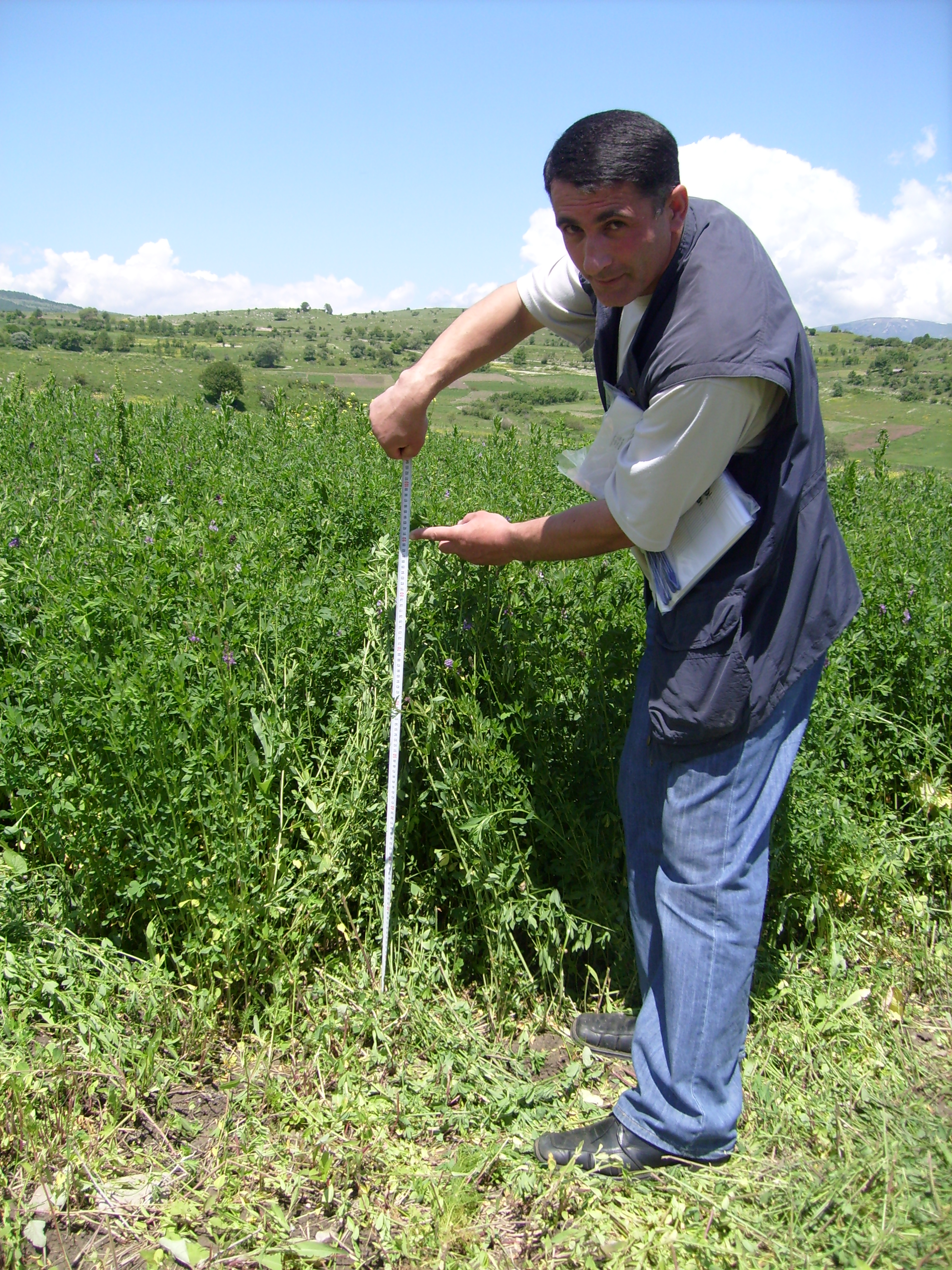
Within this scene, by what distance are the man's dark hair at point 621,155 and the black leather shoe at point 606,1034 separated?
7.10 feet

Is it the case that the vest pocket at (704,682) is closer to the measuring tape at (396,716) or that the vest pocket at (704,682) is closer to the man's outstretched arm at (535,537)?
the man's outstretched arm at (535,537)

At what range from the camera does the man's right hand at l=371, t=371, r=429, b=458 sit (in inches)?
94.1

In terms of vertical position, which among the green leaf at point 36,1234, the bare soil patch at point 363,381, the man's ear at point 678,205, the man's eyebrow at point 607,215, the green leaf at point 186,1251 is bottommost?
the green leaf at point 186,1251

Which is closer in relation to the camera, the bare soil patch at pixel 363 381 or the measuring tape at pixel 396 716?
the measuring tape at pixel 396 716

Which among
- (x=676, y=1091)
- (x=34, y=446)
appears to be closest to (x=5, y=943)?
(x=676, y=1091)

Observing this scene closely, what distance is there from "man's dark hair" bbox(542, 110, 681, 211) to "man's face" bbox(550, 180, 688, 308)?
0.6 inches

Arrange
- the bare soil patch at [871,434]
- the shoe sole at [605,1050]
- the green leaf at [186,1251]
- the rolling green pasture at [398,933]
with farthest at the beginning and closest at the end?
the bare soil patch at [871,434], the shoe sole at [605,1050], the rolling green pasture at [398,933], the green leaf at [186,1251]

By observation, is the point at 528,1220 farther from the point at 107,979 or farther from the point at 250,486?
the point at 250,486

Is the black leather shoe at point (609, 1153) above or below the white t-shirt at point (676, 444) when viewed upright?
below

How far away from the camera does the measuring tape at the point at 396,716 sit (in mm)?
2535

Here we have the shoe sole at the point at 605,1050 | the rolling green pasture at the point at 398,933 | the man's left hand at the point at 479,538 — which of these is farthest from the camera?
the shoe sole at the point at 605,1050

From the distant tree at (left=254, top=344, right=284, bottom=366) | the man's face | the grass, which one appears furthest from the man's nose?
the distant tree at (left=254, top=344, right=284, bottom=366)

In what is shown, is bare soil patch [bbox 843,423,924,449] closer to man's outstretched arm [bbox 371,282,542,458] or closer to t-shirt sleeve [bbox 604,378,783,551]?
man's outstretched arm [bbox 371,282,542,458]

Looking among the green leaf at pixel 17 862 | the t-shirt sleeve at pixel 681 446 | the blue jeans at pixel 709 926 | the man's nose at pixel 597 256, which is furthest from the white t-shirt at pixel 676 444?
the green leaf at pixel 17 862
